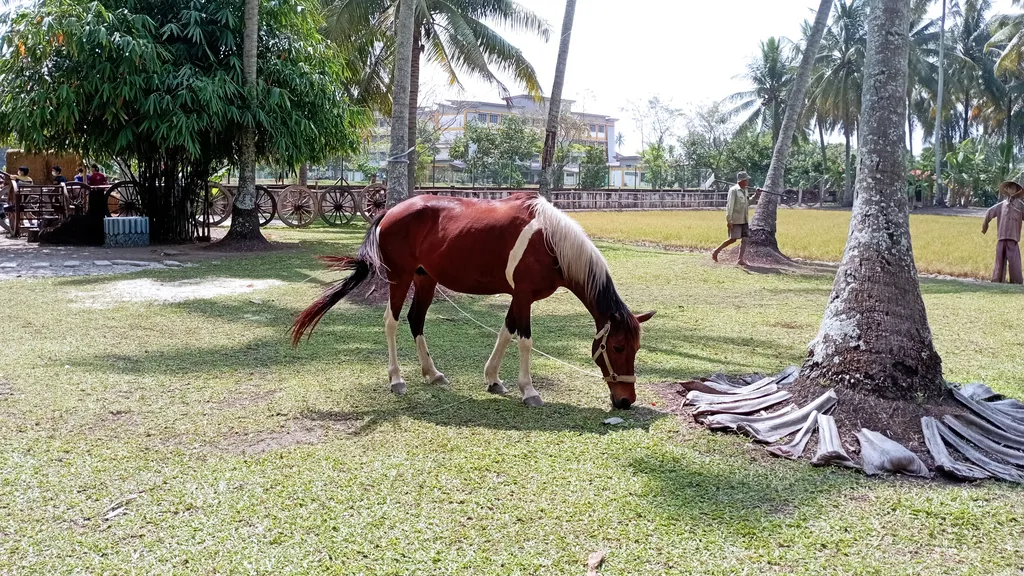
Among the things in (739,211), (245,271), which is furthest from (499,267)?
(739,211)

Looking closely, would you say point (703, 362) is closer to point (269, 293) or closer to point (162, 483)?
point (162, 483)

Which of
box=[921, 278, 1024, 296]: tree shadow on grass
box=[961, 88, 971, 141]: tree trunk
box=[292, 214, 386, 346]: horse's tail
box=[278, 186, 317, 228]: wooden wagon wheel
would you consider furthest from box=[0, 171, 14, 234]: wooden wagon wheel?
box=[961, 88, 971, 141]: tree trunk

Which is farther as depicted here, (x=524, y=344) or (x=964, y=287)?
(x=964, y=287)

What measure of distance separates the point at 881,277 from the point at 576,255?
6.22ft

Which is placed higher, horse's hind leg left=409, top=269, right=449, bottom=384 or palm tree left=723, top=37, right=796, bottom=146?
palm tree left=723, top=37, right=796, bottom=146

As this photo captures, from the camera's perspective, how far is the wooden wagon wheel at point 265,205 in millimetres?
22047

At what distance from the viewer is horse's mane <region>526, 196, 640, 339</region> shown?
513cm

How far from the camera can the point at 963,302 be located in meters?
10.6

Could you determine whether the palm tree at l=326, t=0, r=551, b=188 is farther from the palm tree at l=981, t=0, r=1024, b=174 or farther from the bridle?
the palm tree at l=981, t=0, r=1024, b=174

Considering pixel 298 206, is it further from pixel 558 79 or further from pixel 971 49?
pixel 971 49

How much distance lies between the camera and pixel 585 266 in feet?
17.0

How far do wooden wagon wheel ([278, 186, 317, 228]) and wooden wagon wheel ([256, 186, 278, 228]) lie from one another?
1.16 ft

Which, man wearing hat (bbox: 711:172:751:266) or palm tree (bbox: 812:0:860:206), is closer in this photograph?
man wearing hat (bbox: 711:172:751:266)

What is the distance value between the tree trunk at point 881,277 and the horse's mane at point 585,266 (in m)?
1.27
